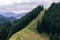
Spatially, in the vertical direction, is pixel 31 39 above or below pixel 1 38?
above

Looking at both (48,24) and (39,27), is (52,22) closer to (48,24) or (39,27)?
(48,24)

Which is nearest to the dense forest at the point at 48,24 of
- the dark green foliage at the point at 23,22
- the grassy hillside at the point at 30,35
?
the dark green foliage at the point at 23,22

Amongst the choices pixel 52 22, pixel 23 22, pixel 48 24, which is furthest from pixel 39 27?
pixel 23 22

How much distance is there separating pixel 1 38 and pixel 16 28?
15.3 meters

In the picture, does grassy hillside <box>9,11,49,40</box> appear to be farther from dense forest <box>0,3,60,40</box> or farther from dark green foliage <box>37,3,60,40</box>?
dark green foliage <box>37,3,60,40</box>

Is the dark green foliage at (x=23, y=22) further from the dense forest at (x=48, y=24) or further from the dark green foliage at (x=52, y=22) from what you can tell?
the dark green foliage at (x=52, y=22)

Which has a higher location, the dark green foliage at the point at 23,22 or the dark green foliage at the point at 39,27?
the dark green foliage at the point at 39,27

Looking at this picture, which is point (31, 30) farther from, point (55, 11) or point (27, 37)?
point (55, 11)

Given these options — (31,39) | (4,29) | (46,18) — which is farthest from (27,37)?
(4,29)

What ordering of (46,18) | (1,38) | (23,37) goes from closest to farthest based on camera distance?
(23,37)
(46,18)
(1,38)

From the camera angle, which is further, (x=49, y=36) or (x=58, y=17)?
(x=58, y=17)

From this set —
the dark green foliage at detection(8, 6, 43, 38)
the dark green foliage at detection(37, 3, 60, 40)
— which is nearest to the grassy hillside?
the dark green foliage at detection(37, 3, 60, 40)

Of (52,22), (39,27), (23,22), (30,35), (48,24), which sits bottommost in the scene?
(23,22)

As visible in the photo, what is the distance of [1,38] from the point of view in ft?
588
